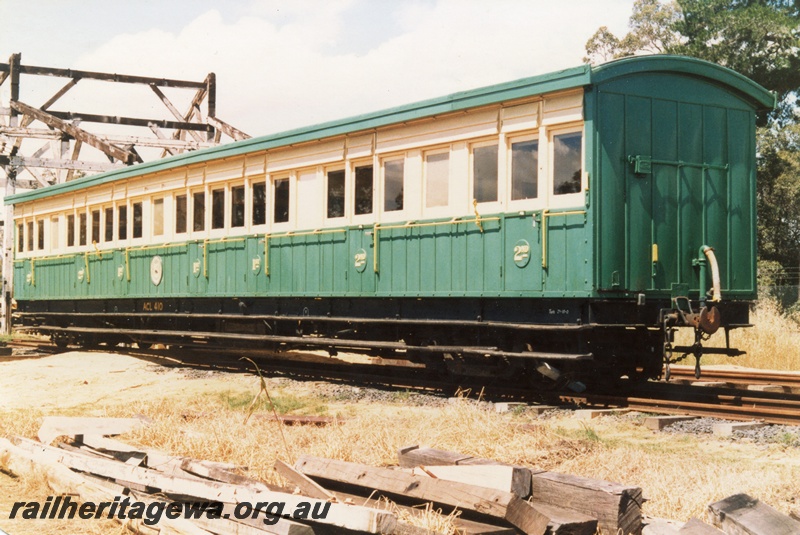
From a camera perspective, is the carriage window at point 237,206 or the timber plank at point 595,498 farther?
the carriage window at point 237,206

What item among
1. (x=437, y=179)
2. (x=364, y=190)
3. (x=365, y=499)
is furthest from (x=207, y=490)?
(x=364, y=190)

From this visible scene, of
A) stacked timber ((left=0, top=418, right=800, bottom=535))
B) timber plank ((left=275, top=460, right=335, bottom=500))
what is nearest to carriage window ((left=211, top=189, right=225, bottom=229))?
stacked timber ((left=0, top=418, right=800, bottom=535))

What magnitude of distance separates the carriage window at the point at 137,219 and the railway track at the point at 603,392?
268 cm

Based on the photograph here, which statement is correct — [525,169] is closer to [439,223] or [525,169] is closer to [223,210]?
[439,223]

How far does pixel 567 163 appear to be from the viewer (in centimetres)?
1054

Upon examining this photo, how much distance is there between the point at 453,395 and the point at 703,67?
5.07 metres

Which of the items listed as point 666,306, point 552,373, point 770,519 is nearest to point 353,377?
point 552,373

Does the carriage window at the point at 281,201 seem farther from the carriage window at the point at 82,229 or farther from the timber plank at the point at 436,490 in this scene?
the timber plank at the point at 436,490

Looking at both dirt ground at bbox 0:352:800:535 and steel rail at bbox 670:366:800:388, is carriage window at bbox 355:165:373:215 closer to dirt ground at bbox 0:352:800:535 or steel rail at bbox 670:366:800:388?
dirt ground at bbox 0:352:800:535

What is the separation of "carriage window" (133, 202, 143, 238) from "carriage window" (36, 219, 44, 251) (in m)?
4.73

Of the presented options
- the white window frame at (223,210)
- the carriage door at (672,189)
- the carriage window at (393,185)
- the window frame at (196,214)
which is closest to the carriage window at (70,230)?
the window frame at (196,214)

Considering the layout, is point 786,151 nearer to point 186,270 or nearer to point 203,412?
point 186,270

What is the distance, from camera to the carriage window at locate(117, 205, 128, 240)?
733 inches

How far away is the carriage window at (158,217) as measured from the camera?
17.5 meters
